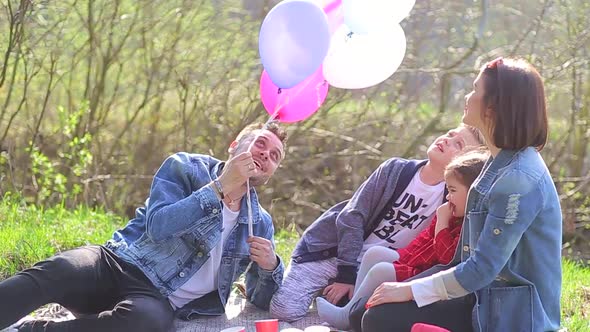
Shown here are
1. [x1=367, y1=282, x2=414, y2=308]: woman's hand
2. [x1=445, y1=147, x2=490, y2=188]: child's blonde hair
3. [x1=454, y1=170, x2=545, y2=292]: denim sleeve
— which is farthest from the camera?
[x1=445, y1=147, x2=490, y2=188]: child's blonde hair

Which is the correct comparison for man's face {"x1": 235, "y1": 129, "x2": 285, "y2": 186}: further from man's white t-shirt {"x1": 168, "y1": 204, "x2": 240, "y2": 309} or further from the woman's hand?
the woman's hand

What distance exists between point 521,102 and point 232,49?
329 centimetres

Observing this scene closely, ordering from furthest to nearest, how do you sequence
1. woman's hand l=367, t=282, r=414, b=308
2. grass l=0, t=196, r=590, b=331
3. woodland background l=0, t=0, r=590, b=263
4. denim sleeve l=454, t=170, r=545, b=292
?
woodland background l=0, t=0, r=590, b=263
grass l=0, t=196, r=590, b=331
woman's hand l=367, t=282, r=414, b=308
denim sleeve l=454, t=170, r=545, b=292

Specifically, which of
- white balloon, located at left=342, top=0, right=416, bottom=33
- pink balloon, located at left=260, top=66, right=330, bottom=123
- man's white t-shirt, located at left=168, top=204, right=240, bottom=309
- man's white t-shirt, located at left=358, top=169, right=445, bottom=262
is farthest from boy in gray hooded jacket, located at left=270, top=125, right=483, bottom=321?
white balloon, located at left=342, top=0, right=416, bottom=33

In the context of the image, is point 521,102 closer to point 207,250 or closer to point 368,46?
point 368,46

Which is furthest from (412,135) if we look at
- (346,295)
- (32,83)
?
(346,295)

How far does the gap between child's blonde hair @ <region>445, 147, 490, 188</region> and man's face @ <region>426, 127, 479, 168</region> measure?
0.88 ft

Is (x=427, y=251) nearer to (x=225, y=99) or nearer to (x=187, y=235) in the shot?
(x=187, y=235)

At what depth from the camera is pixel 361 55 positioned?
3283mm

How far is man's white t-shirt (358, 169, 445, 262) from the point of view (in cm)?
334

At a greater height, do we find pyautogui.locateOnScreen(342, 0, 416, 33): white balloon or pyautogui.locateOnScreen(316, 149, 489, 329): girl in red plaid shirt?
pyautogui.locateOnScreen(342, 0, 416, 33): white balloon

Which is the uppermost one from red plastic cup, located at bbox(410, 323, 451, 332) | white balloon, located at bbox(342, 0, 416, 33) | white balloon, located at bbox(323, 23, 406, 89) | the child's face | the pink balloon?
white balloon, located at bbox(342, 0, 416, 33)

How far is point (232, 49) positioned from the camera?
5672 mm

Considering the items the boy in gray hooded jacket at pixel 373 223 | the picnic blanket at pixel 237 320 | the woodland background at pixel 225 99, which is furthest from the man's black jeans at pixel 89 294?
the woodland background at pixel 225 99
